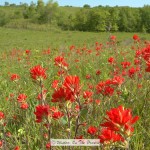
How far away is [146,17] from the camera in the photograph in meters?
46.7

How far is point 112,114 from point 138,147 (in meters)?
1.33

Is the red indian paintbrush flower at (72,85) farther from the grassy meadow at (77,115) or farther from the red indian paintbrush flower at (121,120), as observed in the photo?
the red indian paintbrush flower at (121,120)

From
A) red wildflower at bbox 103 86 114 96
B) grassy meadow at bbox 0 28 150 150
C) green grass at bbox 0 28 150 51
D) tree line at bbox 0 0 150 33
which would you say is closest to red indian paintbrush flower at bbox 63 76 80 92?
grassy meadow at bbox 0 28 150 150

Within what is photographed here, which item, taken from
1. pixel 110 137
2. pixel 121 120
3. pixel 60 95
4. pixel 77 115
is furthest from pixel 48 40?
pixel 121 120

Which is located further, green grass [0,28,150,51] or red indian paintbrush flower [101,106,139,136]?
green grass [0,28,150,51]

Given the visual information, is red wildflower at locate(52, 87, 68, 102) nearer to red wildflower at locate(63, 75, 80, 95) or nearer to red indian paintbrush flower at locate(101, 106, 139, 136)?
red wildflower at locate(63, 75, 80, 95)

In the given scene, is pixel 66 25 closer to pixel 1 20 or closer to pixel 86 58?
pixel 1 20

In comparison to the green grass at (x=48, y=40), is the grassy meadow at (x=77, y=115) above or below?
above

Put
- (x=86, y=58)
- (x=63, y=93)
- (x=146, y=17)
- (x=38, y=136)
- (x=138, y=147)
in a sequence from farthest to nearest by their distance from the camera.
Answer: (x=146, y=17)
(x=86, y=58)
(x=38, y=136)
(x=138, y=147)
(x=63, y=93)

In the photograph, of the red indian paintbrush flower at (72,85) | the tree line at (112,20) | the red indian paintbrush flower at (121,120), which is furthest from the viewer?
the tree line at (112,20)

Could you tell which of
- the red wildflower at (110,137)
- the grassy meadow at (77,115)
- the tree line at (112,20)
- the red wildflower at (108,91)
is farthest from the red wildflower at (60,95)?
the tree line at (112,20)

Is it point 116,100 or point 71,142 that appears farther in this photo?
point 116,100

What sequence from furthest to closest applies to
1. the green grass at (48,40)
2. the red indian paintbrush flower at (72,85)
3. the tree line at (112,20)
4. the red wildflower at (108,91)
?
1. the tree line at (112,20)
2. the green grass at (48,40)
3. the red wildflower at (108,91)
4. the red indian paintbrush flower at (72,85)

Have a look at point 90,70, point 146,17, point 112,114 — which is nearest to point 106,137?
point 112,114
